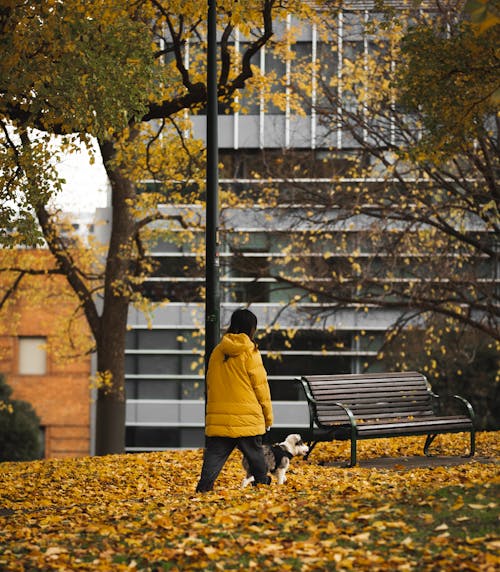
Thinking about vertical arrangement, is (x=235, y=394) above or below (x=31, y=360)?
above

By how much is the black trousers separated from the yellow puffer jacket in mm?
107

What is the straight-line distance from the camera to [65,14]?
36.2 ft

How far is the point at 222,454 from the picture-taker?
9156 mm

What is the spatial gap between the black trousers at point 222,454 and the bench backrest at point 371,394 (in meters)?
3.17

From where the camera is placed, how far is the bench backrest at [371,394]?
12.8 m

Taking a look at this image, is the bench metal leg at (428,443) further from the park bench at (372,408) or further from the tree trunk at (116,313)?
the tree trunk at (116,313)

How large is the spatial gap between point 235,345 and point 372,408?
15.6 ft

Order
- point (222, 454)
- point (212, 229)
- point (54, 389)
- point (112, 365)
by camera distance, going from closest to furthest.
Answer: point (222, 454) < point (212, 229) < point (112, 365) < point (54, 389)

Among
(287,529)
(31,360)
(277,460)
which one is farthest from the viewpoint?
(31,360)

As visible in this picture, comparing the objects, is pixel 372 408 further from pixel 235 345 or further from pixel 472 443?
pixel 235 345

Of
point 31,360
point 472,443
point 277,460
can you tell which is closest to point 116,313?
point 472,443

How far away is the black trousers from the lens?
9.13 m

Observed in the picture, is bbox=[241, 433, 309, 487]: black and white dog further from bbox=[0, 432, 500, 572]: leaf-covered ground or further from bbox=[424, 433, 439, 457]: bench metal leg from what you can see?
bbox=[424, 433, 439, 457]: bench metal leg

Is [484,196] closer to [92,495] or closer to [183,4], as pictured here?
[183,4]
